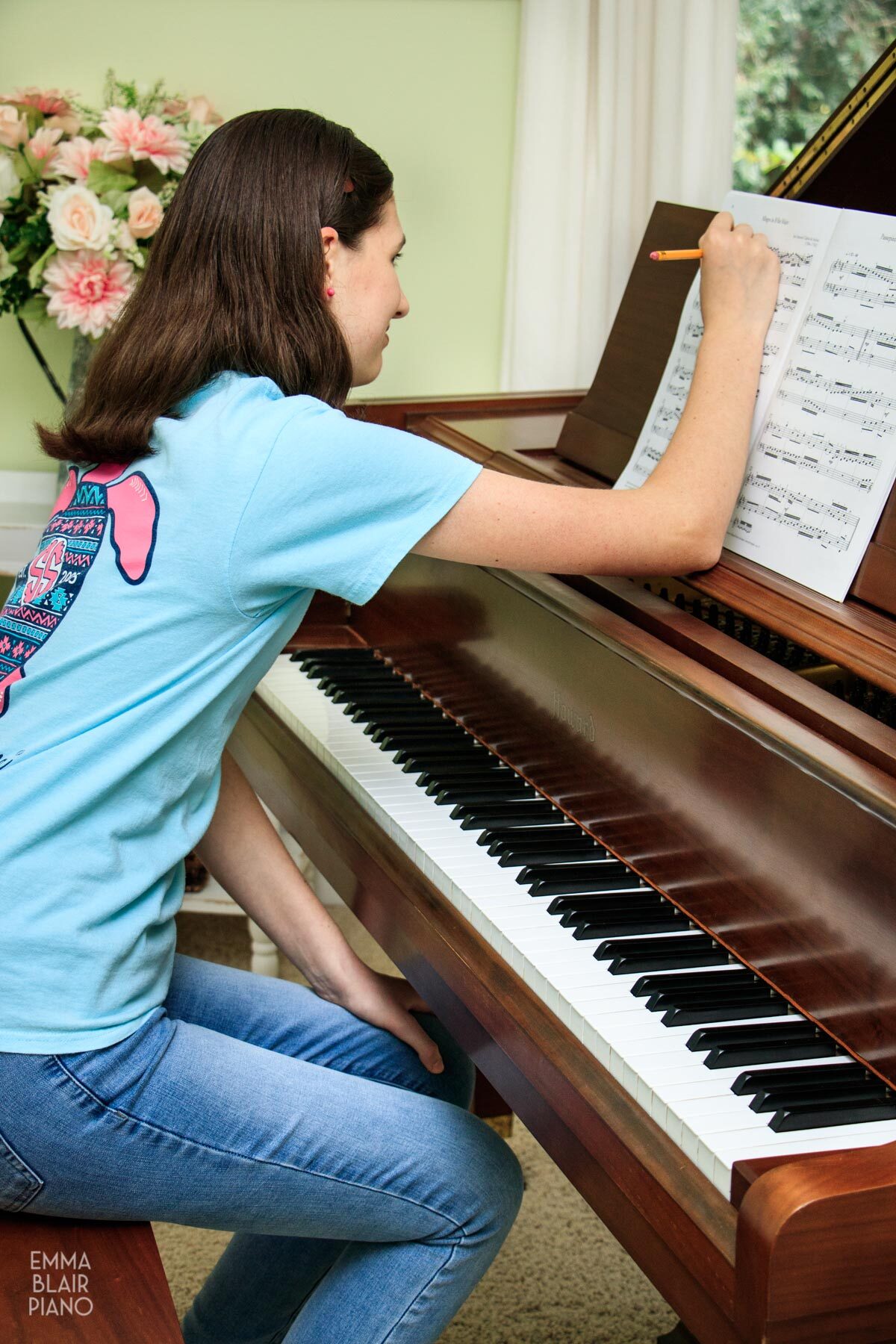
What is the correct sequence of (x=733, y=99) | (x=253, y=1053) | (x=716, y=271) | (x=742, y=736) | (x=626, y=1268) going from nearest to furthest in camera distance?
(x=742, y=736)
(x=253, y=1053)
(x=716, y=271)
(x=626, y=1268)
(x=733, y=99)

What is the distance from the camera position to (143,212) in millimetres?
2346

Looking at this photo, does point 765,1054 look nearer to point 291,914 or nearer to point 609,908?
point 609,908

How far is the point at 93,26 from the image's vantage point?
2.59m

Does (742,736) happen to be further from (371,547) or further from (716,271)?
(716,271)

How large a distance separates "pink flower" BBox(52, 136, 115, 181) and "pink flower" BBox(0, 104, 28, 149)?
66 mm

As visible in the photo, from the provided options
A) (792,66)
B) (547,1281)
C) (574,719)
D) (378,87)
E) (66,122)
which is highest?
(792,66)

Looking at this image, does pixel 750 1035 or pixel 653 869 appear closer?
pixel 750 1035

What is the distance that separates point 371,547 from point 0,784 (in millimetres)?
396

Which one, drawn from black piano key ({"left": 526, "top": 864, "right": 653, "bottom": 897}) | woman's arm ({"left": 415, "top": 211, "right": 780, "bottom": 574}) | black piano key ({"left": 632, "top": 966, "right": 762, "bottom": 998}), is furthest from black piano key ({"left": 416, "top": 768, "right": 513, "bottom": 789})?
black piano key ({"left": 632, "top": 966, "right": 762, "bottom": 998})

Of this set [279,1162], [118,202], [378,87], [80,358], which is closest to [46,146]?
[118,202]

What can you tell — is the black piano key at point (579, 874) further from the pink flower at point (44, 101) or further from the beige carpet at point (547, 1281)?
the pink flower at point (44, 101)

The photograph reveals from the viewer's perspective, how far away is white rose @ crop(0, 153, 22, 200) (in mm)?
2365

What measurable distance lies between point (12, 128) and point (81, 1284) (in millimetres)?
1921

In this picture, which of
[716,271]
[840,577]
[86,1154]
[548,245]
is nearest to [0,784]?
[86,1154]
